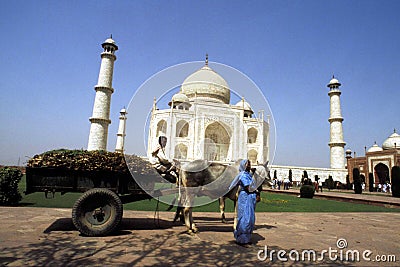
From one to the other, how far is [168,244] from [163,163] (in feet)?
4.16

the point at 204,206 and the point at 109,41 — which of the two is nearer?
the point at 204,206

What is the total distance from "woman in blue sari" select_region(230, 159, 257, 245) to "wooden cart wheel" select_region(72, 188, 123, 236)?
1848 millimetres

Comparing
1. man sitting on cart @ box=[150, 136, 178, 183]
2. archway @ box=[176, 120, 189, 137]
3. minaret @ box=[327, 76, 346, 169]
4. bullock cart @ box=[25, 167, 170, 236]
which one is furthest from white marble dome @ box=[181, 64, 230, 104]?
bullock cart @ box=[25, 167, 170, 236]

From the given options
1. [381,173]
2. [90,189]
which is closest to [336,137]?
[381,173]

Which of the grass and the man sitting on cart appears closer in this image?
the man sitting on cart

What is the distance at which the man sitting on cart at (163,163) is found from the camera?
4.44m

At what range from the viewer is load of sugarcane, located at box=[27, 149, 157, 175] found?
4.38m

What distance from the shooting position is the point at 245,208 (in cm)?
405

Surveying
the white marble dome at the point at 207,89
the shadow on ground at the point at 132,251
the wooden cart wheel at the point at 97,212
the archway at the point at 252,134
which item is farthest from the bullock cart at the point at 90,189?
the archway at the point at 252,134

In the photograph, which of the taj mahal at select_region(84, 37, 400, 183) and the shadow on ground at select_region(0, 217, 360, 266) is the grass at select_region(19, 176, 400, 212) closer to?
the shadow on ground at select_region(0, 217, 360, 266)

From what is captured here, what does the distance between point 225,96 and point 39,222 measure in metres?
31.2

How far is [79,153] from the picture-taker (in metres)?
4.51

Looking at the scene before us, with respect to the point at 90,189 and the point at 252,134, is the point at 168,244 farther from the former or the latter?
the point at 252,134

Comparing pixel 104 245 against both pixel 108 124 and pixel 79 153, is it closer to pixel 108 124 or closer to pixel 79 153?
pixel 79 153
